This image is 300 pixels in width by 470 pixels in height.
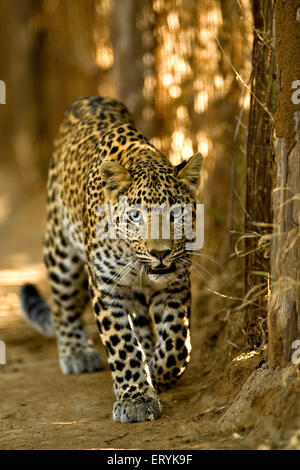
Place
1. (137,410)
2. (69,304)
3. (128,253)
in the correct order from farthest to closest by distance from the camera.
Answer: (69,304) < (128,253) < (137,410)

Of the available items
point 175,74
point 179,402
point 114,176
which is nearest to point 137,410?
point 179,402

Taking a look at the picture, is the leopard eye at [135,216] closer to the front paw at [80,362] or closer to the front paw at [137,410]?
the front paw at [137,410]

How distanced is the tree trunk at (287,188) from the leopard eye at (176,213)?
0.76m

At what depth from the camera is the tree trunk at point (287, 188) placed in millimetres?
4168

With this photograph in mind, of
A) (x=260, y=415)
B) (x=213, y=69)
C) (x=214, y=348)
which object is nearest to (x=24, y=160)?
(x=213, y=69)

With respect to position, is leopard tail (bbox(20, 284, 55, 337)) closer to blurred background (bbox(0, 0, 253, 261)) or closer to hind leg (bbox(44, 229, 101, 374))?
hind leg (bbox(44, 229, 101, 374))

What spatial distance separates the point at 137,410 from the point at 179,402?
51 centimetres

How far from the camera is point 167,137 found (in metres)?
8.58

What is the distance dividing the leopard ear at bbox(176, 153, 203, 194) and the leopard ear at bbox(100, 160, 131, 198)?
14.5 inches

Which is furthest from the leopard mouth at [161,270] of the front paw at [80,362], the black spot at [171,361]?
the front paw at [80,362]

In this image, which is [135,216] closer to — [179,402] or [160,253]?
[160,253]

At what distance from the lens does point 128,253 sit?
16.6 feet

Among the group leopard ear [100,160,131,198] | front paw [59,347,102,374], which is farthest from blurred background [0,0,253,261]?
front paw [59,347,102,374]

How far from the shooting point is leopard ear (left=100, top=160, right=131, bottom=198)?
5.03m
